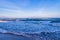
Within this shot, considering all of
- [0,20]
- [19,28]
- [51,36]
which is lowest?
[51,36]

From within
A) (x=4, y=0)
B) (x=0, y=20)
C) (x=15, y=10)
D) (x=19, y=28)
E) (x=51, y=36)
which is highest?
(x=4, y=0)

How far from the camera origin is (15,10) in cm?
159

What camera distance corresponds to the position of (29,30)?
1650 mm

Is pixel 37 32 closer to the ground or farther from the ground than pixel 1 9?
closer to the ground

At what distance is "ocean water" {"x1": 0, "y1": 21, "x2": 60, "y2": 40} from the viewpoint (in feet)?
5.20

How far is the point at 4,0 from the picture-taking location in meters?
1.50

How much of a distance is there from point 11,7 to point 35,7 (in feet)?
1.34

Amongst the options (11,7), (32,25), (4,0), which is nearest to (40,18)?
(32,25)

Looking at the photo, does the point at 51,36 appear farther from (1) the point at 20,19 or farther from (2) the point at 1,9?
(2) the point at 1,9

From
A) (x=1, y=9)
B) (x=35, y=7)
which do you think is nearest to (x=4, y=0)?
(x=1, y=9)

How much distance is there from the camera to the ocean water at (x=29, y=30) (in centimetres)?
158

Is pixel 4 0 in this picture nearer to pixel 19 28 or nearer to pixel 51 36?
pixel 19 28

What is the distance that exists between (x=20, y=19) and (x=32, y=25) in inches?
9.8

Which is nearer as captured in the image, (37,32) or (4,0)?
(4,0)
